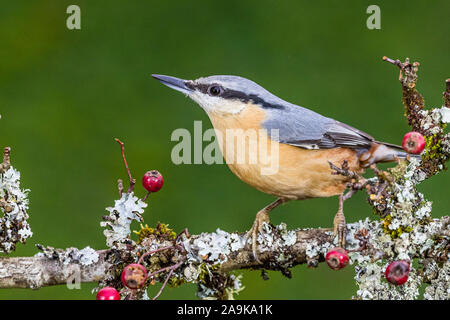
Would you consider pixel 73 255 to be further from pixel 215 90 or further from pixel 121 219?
pixel 215 90

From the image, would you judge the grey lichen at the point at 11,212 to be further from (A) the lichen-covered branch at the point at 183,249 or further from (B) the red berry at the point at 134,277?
(B) the red berry at the point at 134,277

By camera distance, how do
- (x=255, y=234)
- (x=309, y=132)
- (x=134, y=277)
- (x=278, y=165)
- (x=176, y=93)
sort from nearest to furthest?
(x=134, y=277), (x=255, y=234), (x=278, y=165), (x=309, y=132), (x=176, y=93)

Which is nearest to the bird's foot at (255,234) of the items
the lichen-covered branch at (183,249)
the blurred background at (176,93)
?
the lichen-covered branch at (183,249)

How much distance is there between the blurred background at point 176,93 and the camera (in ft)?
13.8

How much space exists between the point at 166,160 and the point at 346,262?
2.20m

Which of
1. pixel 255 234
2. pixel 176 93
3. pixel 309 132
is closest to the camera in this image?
pixel 255 234

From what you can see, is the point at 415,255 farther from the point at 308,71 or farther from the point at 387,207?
the point at 308,71

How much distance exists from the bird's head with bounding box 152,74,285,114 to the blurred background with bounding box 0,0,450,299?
1143mm

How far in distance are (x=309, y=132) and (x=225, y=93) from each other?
0.40m

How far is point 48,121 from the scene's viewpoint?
4.40 meters

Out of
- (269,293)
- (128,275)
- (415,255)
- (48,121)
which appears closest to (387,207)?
(415,255)

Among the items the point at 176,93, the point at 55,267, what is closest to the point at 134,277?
the point at 55,267

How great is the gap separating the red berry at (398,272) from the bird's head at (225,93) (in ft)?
3.58

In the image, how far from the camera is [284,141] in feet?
9.89
